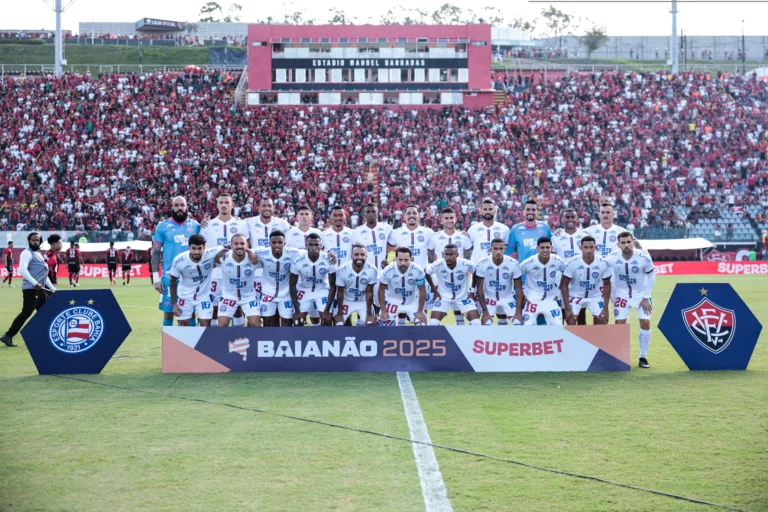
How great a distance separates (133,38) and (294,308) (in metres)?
82.9

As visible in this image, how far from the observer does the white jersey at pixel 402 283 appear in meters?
11.7

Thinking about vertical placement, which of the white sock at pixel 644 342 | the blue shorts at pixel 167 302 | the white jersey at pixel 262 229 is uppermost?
the white jersey at pixel 262 229

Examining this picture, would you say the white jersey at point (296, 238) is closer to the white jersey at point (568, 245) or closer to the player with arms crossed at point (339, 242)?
the player with arms crossed at point (339, 242)

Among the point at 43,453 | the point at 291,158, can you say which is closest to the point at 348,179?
the point at 291,158

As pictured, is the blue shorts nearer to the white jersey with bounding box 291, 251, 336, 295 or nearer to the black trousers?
the white jersey with bounding box 291, 251, 336, 295

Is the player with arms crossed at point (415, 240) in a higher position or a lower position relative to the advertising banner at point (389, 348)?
higher

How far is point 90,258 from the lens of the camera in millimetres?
36125

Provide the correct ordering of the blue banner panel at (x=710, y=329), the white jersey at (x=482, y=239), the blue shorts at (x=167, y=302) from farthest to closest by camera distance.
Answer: the white jersey at (x=482, y=239) < the blue shorts at (x=167, y=302) < the blue banner panel at (x=710, y=329)

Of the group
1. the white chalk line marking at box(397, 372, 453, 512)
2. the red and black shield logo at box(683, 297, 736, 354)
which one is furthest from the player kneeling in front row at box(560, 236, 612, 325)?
the white chalk line marking at box(397, 372, 453, 512)

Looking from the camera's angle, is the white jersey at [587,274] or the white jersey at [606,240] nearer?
the white jersey at [587,274]

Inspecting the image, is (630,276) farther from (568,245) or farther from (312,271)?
(312,271)

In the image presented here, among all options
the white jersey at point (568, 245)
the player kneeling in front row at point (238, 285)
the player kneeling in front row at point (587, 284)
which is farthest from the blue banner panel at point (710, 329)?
the player kneeling in front row at point (238, 285)

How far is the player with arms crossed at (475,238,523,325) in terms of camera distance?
38.0 ft

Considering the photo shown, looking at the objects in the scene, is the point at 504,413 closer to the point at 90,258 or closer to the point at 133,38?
the point at 90,258
